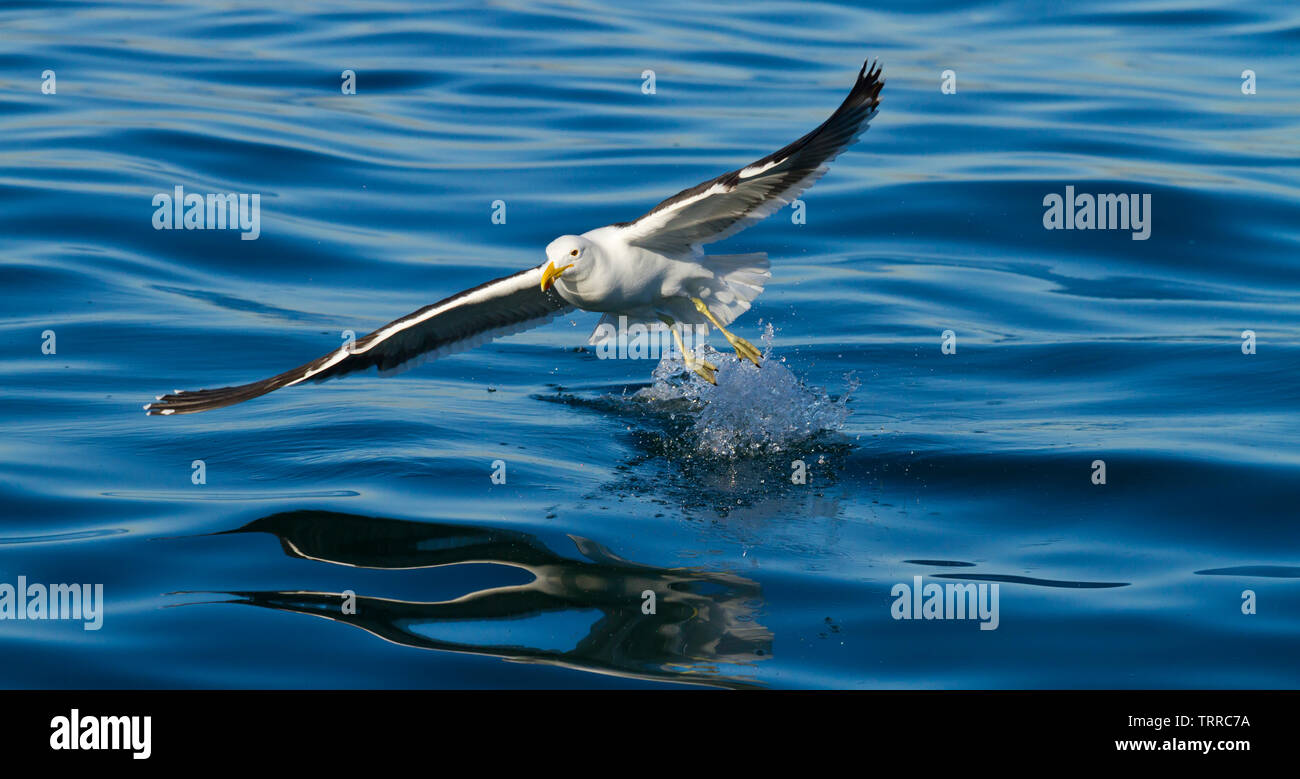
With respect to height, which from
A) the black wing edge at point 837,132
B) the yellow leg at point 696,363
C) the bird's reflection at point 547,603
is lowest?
the bird's reflection at point 547,603

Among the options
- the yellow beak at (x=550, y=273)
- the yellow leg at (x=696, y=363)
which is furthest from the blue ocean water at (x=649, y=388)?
the yellow beak at (x=550, y=273)

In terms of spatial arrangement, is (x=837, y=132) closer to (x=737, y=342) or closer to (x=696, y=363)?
(x=737, y=342)

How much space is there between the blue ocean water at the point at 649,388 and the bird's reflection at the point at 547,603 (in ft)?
0.10

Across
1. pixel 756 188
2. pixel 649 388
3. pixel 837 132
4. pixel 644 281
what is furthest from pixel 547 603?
pixel 649 388

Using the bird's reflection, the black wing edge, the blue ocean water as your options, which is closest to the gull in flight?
the black wing edge

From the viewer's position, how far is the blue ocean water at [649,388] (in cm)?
753

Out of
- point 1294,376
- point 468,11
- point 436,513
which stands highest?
point 468,11

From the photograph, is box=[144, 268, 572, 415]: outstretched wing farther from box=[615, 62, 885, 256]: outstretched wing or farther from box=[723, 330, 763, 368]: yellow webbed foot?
box=[723, 330, 763, 368]: yellow webbed foot

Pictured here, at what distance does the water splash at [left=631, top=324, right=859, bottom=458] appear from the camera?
10.2 meters

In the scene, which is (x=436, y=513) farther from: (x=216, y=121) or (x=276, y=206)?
(x=216, y=121)

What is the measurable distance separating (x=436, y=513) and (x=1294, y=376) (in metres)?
6.83

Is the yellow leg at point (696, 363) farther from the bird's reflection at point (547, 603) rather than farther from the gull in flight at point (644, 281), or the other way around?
the bird's reflection at point (547, 603)
